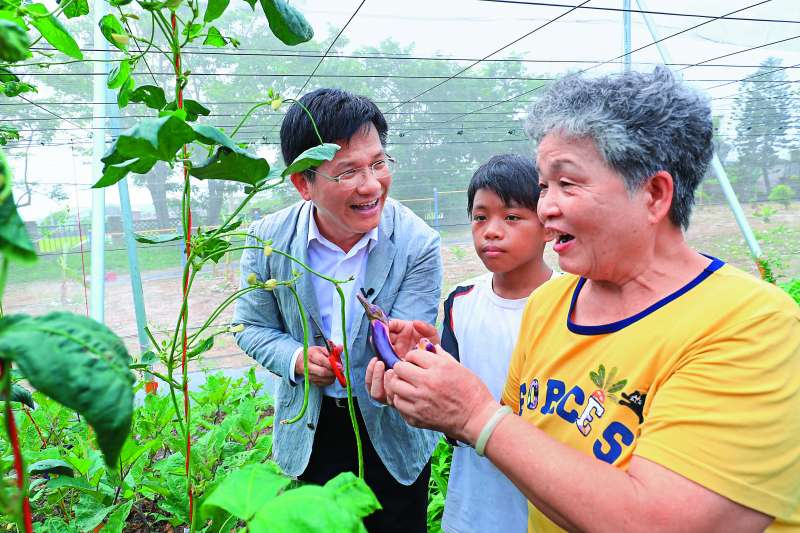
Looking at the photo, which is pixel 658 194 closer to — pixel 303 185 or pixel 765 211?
pixel 303 185

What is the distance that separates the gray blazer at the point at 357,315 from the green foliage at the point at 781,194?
26.3 feet

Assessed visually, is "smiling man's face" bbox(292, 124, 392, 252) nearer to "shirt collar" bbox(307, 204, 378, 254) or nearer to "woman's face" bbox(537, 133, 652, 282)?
"shirt collar" bbox(307, 204, 378, 254)

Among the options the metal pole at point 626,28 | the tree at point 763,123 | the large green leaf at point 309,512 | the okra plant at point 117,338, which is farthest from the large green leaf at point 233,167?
the tree at point 763,123

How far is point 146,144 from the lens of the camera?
562 mm

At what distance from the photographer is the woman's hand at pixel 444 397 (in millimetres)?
896

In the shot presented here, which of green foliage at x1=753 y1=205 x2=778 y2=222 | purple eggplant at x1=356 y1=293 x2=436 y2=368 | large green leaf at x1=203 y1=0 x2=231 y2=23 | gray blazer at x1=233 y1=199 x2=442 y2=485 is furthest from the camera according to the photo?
green foliage at x1=753 y1=205 x2=778 y2=222

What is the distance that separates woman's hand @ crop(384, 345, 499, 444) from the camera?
35.3 inches

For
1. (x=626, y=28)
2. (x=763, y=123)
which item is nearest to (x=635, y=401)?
(x=626, y=28)

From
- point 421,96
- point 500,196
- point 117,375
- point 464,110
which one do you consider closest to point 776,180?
point 464,110

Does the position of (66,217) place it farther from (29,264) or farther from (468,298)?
(29,264)

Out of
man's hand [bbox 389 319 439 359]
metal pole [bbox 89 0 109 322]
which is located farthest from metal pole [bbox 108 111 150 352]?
man's hand [bbox 389 319 439 359]

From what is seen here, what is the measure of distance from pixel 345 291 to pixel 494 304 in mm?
458

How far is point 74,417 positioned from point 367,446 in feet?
5.54

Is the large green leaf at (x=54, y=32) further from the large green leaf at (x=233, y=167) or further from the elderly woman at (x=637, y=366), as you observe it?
the elderly woman at (x=637, y=366)
